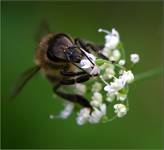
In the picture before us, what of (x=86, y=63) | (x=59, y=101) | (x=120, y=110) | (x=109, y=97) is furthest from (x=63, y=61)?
(x=59, y=101)

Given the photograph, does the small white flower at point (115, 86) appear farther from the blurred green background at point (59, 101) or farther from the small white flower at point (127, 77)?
the blurred green background at point (59, 101)

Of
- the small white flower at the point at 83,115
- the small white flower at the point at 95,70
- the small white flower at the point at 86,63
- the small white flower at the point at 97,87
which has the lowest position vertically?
the small white flower at the point at 83,115

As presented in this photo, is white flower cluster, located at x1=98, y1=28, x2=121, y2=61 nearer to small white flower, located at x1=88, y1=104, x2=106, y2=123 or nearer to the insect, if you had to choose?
the insect

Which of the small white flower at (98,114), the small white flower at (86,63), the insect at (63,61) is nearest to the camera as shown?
the small white flower at (86,63)

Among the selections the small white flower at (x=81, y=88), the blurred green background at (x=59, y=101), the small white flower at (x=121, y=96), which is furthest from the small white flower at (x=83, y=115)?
the blurred green background at (x=59, y=101)

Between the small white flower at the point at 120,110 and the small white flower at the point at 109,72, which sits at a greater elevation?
the small white flower at the point at 109,72
